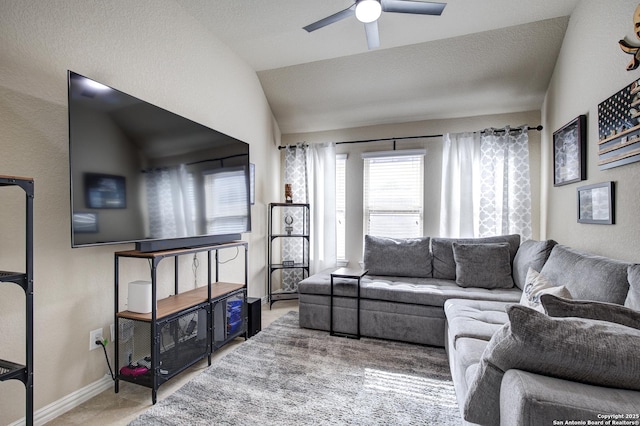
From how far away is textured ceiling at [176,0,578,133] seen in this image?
2715 mm

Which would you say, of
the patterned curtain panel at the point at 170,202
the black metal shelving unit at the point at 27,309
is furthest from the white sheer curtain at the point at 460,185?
the black metal shelving unit at the point at 27,309

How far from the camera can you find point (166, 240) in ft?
7.30

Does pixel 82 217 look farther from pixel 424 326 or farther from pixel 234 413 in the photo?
pixel 424 326

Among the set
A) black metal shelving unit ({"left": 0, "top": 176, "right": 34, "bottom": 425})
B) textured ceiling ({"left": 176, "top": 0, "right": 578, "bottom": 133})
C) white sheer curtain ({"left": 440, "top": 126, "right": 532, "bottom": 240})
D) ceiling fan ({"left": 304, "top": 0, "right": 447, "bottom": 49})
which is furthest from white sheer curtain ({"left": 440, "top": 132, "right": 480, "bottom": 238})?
black metal shelving unit ({"left": 0, "top": 176, "right": 34, "bottom": 425})

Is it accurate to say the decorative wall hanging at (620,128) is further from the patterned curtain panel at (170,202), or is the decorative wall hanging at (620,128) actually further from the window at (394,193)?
the patterned curtain panel at (170,202)

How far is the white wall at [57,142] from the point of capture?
1.59 meters

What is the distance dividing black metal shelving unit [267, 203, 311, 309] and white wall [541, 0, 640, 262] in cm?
281

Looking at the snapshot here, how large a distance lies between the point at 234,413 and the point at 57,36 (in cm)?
244

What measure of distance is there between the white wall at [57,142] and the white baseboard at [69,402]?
39 mm

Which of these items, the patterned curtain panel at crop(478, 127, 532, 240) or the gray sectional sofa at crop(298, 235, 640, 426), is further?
the patterned curtain panel at crop(478, 127, 532, 240)

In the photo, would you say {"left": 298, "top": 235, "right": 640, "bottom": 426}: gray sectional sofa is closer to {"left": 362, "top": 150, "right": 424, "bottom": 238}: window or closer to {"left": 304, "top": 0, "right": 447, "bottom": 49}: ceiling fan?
{"left": 362, "top": 150, "right": 424, "bottom": 238}: window

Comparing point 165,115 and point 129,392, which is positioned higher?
point 165,115

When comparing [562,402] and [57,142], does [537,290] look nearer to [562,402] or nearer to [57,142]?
[562,402]

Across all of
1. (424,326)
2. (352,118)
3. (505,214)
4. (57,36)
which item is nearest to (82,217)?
(57,36)
